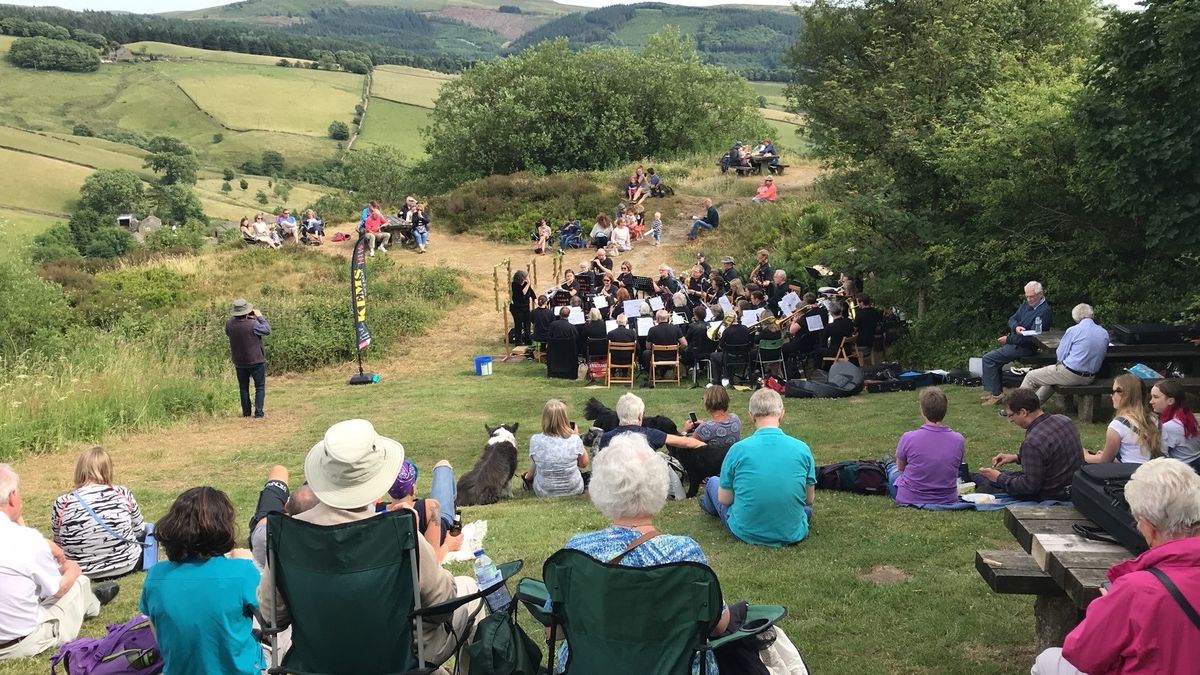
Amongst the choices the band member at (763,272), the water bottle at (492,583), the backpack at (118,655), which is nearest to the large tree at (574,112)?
the band member at (763,272)

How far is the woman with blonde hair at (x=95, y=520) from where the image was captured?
22.3ft

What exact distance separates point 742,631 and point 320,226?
26.0m

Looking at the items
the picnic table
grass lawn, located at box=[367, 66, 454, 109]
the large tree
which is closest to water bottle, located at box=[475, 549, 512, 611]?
the picnic table

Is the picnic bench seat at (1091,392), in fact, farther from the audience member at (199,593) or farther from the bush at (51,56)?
the bush at (51,56)

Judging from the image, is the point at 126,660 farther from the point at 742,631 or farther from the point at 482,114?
the point at 482,114

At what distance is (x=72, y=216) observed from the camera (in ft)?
217

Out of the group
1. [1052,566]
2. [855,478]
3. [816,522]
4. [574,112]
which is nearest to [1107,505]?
[1052,566]

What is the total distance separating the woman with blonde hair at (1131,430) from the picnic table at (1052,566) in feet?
7.28

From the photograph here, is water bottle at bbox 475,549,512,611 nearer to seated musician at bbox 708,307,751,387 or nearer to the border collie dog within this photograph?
the border collie dog

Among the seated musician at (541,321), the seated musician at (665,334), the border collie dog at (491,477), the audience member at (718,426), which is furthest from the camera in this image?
the seated musician at (541,321)

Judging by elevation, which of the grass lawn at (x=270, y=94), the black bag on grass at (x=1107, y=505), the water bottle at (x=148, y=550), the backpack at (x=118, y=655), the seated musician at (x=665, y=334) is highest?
the grass lawn at (x=270, y=94)

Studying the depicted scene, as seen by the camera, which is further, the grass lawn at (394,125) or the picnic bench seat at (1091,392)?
the grass lawn at (394,125)

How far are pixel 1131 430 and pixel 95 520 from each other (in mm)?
7123

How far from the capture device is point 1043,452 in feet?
22.5
